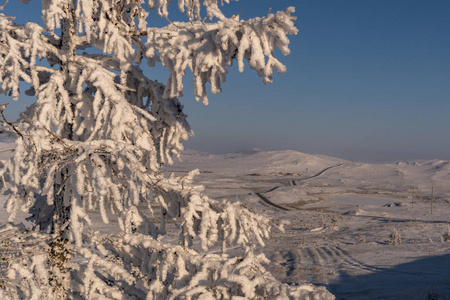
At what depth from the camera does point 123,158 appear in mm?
2799

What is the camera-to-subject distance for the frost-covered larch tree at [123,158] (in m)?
2.76

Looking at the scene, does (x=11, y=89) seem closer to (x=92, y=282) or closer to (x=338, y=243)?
(x=92, y=282)

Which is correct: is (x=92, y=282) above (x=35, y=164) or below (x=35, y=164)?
below

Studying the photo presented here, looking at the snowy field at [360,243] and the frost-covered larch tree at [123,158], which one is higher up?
the frost-covered larch tree at [123,158]

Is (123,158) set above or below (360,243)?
above

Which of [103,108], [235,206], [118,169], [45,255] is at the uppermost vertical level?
[103,108]

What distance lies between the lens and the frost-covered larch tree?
2.76m

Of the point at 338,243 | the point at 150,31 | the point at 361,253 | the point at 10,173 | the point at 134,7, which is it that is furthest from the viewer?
the point at 338,243

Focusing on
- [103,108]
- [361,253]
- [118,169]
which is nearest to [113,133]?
[103,108]

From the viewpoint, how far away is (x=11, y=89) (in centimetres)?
386

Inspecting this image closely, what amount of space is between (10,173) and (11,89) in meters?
1.50

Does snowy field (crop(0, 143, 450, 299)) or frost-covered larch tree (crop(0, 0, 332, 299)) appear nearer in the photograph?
frost-covered larch tree (crop(0, 0, 332, 299))

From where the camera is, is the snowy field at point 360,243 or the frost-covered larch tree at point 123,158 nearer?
the frost-covered larch tree at point 123,158

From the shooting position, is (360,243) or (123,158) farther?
(360,243)
